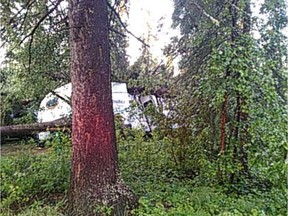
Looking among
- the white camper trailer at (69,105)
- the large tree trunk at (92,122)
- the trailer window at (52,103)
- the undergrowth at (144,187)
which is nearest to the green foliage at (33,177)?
the undergrowth at (144,187)

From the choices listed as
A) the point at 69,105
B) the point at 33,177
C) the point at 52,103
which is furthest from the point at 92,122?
the point at 52,103

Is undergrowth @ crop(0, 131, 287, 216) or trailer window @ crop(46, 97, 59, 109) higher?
trailer window @ crop(46, 97, 59, 109)

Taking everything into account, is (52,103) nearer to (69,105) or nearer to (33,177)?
(69,105)

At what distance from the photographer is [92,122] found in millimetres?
3484

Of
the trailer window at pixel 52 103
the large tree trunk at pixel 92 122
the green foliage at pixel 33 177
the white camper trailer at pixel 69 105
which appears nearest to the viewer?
the large tree trunk at pixel 92 122

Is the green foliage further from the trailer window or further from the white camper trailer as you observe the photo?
the trailer window

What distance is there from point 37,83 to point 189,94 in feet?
8.39

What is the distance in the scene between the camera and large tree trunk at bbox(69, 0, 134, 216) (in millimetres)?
3449

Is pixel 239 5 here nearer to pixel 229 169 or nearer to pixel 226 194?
pixel 229 169

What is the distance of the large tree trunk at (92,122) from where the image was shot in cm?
345

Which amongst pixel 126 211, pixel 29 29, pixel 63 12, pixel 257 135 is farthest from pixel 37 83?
pixel 257 135

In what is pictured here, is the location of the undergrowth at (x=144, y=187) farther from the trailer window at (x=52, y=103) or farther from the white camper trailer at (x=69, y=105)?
the trailer window at (x=52, y=103)

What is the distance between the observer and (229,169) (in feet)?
13.2

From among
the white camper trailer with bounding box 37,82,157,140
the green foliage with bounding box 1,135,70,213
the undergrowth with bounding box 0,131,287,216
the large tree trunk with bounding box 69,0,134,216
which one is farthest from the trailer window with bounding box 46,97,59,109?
the large tree trunk with bounding box 69,0,134,216
